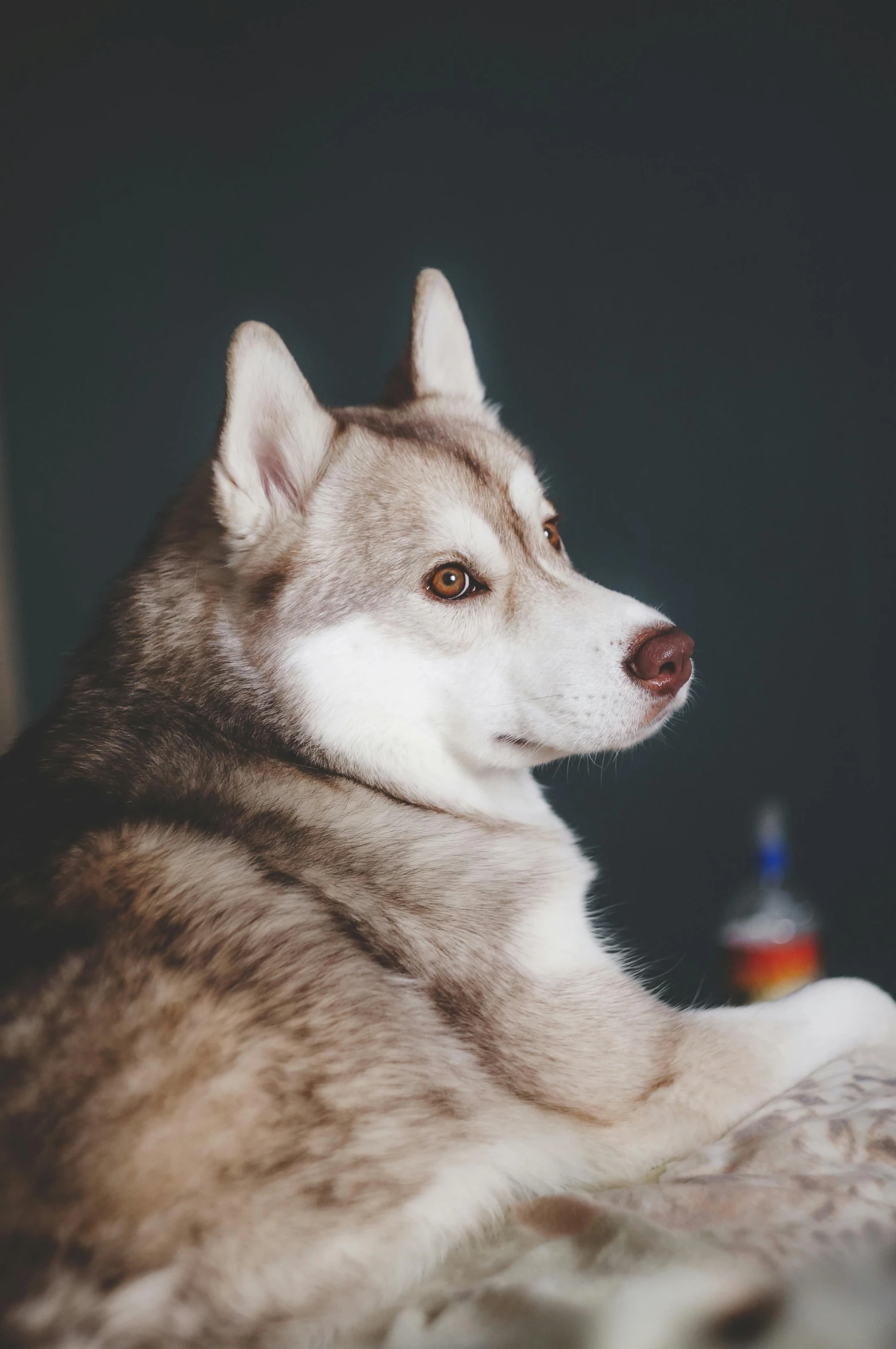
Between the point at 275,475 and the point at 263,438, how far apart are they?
Answer: 0.19 ft

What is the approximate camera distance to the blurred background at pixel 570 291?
10.2ft

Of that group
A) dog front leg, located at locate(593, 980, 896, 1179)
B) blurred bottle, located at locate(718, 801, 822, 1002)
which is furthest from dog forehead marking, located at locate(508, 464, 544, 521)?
blurred bottle, located at locate(718, 801, 822, 1002)

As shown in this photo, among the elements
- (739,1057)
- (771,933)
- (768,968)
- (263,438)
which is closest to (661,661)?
(739,1057)

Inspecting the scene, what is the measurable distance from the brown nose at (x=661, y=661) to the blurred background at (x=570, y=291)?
75.7 inches

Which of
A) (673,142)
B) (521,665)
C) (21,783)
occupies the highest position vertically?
(673,142)

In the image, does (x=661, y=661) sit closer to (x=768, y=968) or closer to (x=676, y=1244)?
(x=676, y=1244)

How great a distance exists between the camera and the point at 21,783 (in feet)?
4.01

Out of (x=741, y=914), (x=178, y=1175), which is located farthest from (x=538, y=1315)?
(x=741, y=914)

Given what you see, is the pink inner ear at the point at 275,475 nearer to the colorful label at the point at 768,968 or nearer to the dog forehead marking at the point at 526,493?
the dog forehead marking at the point at 526,493

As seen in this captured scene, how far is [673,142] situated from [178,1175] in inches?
128

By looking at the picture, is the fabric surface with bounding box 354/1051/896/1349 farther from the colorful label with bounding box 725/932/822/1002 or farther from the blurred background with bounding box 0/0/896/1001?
the blurred background with bounding box 0/0/896/1001

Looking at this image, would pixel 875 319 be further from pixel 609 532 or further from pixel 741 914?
pixel 741 914

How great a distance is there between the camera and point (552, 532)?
64.4 inches

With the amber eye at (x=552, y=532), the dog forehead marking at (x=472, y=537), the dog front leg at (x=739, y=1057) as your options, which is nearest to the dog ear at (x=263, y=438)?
the dog forehead marking at (x=472, y=537)
